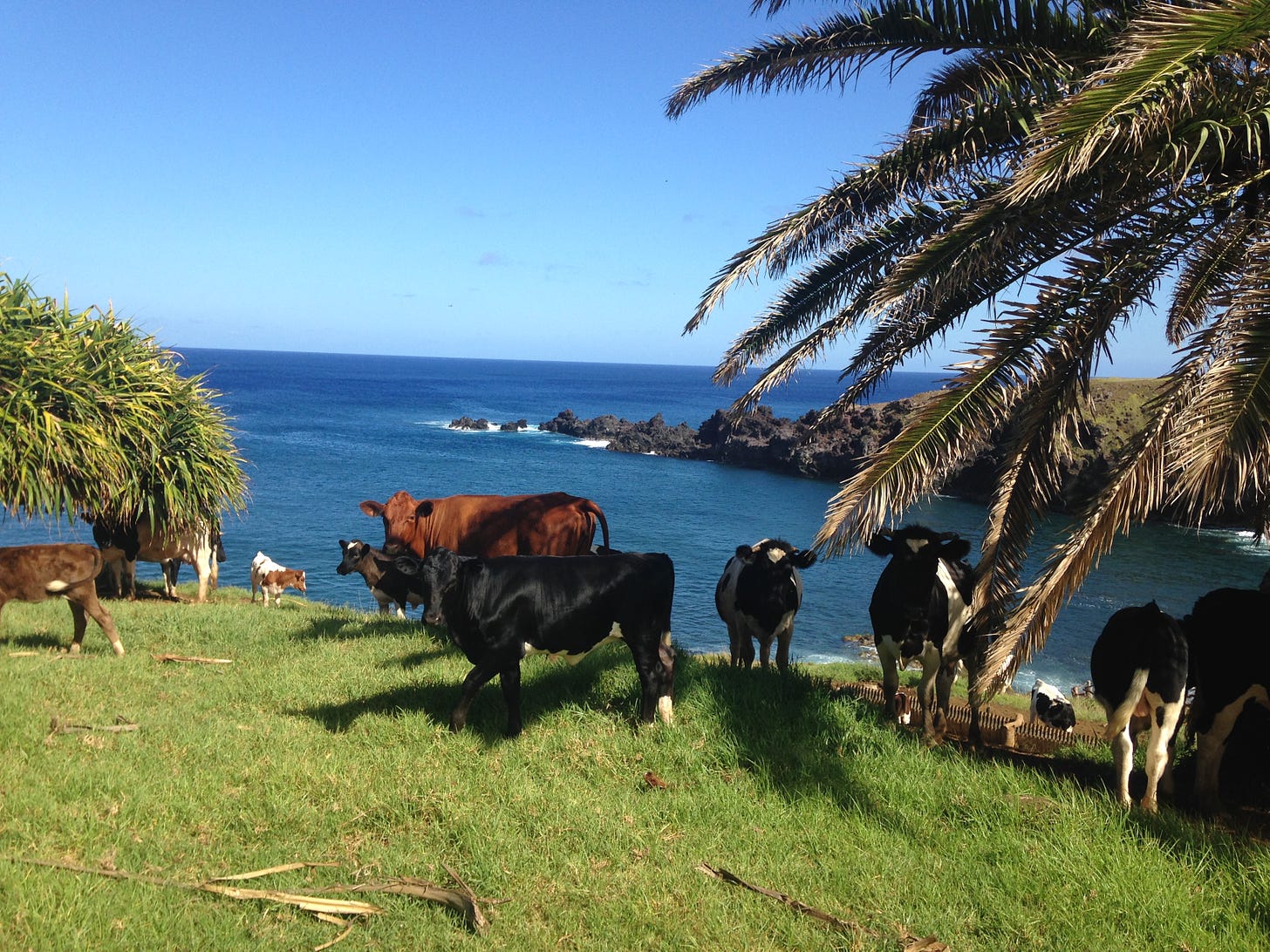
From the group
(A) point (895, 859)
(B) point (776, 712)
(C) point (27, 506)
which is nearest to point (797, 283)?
(B) point (776, 712)

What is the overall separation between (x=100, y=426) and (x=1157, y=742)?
46.3 feet

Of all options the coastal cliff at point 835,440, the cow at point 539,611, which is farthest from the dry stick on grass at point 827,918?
the coastal cliff at point 835,440

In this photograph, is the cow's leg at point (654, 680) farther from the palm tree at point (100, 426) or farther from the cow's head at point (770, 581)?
the palm tree at point (100, 426)

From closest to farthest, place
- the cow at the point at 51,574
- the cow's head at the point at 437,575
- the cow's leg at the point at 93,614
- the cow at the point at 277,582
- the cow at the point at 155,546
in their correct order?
the cow's head at the point at 437,575, the cow at the point at 51,574, the cow's leg at the point at 93,614, the cow at the point at 155,546, the cow at the point at 277,582

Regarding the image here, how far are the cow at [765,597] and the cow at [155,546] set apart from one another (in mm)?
10081

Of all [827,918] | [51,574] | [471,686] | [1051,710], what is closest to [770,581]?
[471,686]

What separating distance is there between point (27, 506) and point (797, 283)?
36.1 feet

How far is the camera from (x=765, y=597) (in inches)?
463

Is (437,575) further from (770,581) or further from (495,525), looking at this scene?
(770,581)

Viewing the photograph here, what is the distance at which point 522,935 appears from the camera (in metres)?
5.52

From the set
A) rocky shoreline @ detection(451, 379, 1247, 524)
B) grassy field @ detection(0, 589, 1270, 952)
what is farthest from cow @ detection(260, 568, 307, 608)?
rocky shoreline @ detection(451, 379, 1247, 524)

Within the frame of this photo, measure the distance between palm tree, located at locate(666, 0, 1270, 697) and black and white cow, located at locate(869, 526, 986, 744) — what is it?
102cm

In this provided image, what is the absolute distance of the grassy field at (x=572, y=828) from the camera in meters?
Result: 5.55

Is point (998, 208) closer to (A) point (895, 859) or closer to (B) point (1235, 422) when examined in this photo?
(B) point (1235, 422)
